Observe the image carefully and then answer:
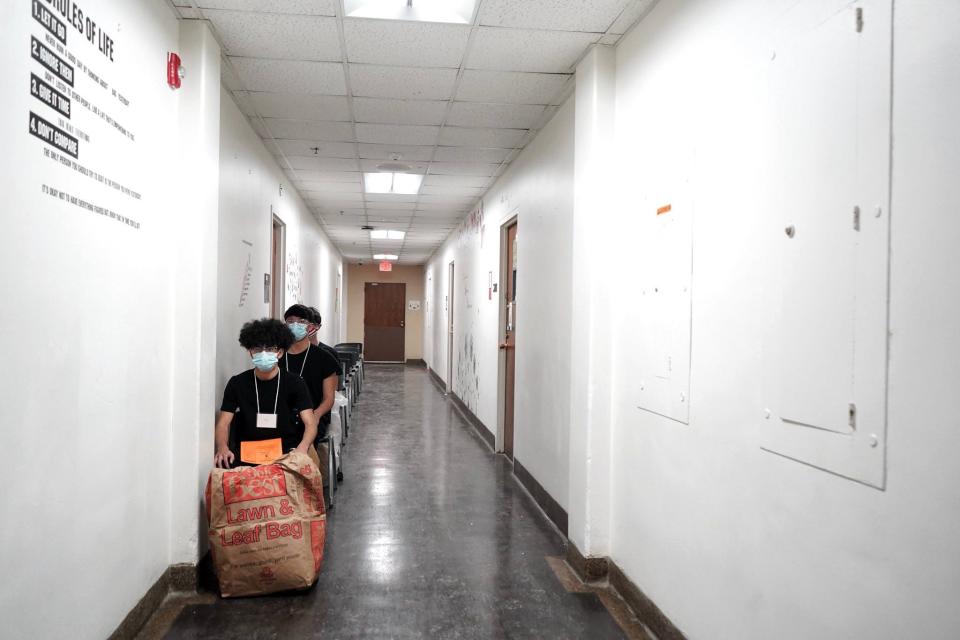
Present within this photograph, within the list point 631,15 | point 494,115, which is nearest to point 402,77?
point 494,115

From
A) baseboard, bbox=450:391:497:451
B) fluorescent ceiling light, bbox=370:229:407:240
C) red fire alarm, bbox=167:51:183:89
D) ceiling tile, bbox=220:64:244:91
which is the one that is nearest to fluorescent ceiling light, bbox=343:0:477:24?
red fire alarm, bbox=167:51:183:89

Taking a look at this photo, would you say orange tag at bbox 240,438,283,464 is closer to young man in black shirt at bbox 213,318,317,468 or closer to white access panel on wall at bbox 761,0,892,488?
young man in black shirt at bbox 213,318,317,468

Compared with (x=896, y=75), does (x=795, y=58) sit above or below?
above

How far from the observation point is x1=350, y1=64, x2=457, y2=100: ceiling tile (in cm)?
351

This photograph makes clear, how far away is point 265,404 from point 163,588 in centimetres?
92

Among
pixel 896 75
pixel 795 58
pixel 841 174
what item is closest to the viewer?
pixel 896 75

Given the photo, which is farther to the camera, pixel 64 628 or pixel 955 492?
pixel 64 628

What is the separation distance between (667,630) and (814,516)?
1.08m

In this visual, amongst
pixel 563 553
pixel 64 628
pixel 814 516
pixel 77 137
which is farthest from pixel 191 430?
pixel 814 516

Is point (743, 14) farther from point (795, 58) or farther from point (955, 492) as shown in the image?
point (955, 492)

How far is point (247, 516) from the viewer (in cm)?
280

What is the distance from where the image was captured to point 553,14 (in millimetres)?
2844

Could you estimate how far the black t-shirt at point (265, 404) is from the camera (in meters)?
3.15

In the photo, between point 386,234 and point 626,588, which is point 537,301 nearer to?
point 626,588
